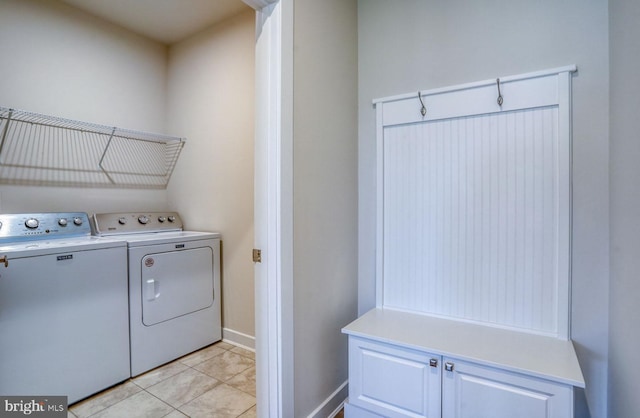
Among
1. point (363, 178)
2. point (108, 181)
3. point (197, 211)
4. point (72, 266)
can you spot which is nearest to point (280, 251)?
point (363, 178)

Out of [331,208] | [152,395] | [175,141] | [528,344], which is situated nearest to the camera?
[528,344]

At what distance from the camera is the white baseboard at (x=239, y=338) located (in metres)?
2.53

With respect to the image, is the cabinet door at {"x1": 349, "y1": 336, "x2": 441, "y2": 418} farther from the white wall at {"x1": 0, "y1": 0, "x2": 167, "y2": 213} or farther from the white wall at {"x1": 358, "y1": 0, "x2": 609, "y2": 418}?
the white wall at {"x1": 0, "y1": 0, "x2": 167, "y2": 213}

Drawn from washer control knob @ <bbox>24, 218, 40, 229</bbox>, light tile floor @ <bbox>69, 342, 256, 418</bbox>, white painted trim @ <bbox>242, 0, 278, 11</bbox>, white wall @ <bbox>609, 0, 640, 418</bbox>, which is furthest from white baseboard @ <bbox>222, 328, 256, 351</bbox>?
white painted trim @ <bbox>242, 0, 278, 11</bbox>

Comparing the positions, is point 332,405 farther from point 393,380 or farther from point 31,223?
point 31,223

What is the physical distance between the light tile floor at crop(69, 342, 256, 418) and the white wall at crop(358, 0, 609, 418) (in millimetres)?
1000

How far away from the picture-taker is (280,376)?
54.5 inches

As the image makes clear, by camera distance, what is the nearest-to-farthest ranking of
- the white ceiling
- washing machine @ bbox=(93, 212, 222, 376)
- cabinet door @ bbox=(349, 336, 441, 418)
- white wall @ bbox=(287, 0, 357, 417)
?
1. cabinet door @ bbox=(349, 336, 441, 418)
2. white wall @ bbox=(287, 0, 357, 417)
3. washing machine @ bbox=(93, 212, 222, 376)
4. the white ceiling

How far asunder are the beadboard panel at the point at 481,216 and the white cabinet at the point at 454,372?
15 centimetres

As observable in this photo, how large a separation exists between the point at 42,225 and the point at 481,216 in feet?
9.17

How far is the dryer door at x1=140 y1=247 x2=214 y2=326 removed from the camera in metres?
2.21

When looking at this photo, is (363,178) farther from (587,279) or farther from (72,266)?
(72,266)

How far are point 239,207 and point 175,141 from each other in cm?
109

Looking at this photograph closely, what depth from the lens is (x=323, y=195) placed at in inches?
66.0
